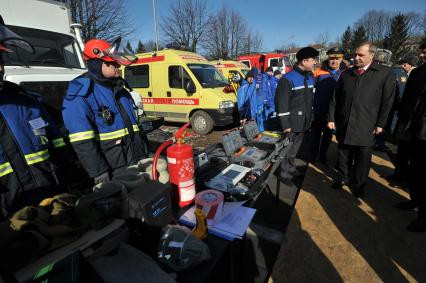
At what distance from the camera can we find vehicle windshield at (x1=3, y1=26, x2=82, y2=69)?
356cm

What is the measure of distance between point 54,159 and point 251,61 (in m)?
17.4

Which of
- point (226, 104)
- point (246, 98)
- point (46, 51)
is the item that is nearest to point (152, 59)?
point (226, 104)

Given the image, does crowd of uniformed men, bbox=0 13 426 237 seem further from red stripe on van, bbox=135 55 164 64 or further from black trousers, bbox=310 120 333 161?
red stripe on van, bbox=135 55 164 64

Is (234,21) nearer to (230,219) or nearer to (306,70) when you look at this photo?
(306,70)

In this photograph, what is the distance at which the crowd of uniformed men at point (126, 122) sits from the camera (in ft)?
5.17

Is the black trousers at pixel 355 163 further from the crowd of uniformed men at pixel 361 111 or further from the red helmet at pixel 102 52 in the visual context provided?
the red helmet at pixel 102 52

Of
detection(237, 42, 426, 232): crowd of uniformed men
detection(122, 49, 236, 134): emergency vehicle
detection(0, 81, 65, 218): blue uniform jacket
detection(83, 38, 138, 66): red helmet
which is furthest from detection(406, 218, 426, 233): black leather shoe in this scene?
detection(122, 49, 236, 134): emergency vehicle

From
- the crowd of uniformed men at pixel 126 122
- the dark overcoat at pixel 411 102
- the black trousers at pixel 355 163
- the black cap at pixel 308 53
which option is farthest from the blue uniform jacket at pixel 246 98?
the dark overcoat at pixel 411 102

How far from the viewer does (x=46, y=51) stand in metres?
4.06

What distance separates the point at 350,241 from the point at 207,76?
20.1ft

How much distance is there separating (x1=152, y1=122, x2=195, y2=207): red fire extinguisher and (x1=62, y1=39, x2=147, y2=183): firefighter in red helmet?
744 millimetres

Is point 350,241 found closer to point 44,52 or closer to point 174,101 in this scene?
point 44,52

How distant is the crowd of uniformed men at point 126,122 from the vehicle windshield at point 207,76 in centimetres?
363

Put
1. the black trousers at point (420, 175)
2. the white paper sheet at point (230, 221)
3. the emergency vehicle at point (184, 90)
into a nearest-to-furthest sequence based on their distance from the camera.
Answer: the white paper sheet at point (230, 221) < the black trousers at point (420, 175) < the emergency vehicle at point (184, 90)
